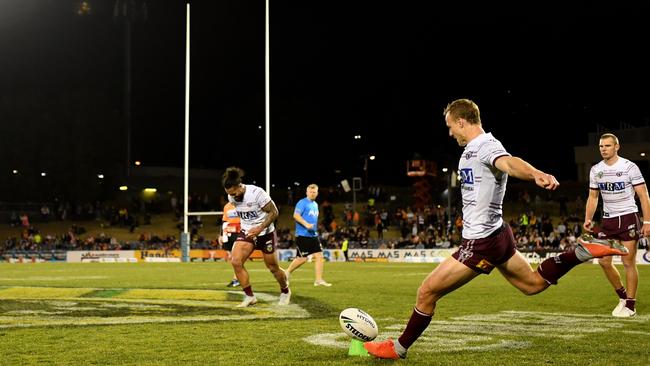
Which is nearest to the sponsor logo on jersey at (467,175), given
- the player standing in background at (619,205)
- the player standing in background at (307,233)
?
the player standing in background at (619,205)

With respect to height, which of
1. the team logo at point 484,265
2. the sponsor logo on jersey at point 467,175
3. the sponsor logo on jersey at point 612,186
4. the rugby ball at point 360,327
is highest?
the sponsor logo on jersey at point 612,186

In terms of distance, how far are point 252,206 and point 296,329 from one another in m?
3.48

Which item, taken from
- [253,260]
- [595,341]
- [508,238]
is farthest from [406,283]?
[253,260]

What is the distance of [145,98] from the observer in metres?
67.3

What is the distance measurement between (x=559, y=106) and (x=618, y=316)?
48.4 m

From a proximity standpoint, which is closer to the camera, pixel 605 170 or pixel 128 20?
pixel 605 170

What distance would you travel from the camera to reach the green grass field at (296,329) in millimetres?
6359

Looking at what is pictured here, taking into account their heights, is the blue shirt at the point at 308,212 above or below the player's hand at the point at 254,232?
above

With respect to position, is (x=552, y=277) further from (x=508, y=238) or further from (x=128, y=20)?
(x=128, y=20)

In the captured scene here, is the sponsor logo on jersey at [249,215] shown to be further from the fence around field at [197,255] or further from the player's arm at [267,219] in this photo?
the fence around field at [197,255]

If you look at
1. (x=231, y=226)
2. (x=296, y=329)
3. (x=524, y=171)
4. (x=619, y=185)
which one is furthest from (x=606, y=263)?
(x=231, y=226)

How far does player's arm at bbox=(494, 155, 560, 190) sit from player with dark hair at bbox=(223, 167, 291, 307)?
607 centimetres

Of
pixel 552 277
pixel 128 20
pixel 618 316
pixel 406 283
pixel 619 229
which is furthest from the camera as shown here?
pixel 128 20

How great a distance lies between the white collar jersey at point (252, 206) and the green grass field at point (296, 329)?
1.26 m
